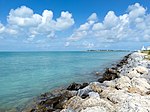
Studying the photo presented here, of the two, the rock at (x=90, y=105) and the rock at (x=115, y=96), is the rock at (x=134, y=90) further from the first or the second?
the rock at (x=90, y=105)

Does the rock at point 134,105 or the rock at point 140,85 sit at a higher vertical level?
the rock at point 134,105

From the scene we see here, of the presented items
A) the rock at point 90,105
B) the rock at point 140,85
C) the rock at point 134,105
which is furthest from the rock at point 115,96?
the rock at point 140,85

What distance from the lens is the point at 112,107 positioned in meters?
8.92

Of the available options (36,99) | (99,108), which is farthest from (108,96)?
(36,99)

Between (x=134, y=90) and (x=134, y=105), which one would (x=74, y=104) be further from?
(x=134, y=90)

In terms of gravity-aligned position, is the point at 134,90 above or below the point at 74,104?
above

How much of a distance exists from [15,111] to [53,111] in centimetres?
404

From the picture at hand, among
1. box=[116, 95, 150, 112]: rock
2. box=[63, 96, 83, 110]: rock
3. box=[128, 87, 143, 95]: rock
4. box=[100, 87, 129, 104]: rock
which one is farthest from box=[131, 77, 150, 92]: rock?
box=[63, 96, 83, 110]: rock

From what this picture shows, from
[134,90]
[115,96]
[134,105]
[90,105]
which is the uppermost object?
[134,105]

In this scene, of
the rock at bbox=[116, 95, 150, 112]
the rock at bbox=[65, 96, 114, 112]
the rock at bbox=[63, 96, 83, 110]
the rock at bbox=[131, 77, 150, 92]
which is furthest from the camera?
the rock at bbox=[131, 77, 150, 92]

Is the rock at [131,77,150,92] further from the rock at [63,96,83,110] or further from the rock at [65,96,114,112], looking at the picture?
the rock at [63,96,83,110]

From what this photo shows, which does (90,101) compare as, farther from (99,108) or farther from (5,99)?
(5,99)

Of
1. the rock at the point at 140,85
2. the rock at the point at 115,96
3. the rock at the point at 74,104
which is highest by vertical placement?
the rock at the point at 115,96

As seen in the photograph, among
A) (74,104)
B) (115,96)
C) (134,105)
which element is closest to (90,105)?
(74,104)
